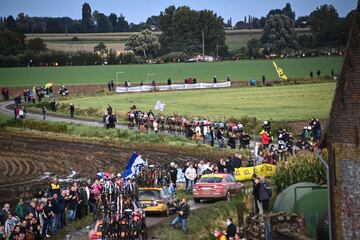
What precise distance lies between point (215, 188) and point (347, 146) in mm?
12738

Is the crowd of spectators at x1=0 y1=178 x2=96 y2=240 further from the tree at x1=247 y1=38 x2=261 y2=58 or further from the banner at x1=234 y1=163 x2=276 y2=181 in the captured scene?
the tree at x1=247 y1=38 x2=261 y2=58

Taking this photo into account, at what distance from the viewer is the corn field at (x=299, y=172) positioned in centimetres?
2988

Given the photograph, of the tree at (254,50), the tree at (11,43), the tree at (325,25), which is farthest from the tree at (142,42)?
the tree at (325,25)

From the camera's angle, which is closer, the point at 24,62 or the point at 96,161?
the point at 96,161

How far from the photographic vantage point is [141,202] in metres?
31.8

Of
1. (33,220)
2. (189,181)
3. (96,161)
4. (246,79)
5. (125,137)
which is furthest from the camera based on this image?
(246,79)

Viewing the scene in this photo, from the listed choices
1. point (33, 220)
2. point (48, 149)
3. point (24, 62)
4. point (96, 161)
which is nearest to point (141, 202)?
point (33, 220)

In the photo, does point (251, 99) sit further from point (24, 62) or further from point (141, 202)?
point (24, 62)

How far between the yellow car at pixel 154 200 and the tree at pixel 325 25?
121785 millimetres

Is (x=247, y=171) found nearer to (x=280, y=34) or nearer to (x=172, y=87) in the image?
(x=172, y=87)

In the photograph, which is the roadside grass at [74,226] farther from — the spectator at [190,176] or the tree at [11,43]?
the tree at [11,43]

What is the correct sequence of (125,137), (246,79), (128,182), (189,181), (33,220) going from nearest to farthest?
(33,220), (128,182), (189,181), (125,137), (246,79)

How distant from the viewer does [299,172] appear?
30.4 meters

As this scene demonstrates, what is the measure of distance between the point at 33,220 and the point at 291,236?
8608 millimetres
